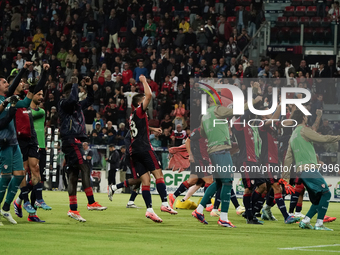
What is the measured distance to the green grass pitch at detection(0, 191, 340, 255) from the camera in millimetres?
7668

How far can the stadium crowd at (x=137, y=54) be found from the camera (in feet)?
78.4

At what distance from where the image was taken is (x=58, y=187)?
23703mm

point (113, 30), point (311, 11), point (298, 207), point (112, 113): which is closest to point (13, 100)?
point (298, 207)

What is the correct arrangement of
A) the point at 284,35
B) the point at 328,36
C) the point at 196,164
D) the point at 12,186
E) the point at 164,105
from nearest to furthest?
the point at 12,186, the point at 196,164, the point at 164,105, the point at 328,36, the point at 284,35

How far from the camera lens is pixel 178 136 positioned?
22.2 meters

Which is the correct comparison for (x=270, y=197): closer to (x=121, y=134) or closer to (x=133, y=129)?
(x=133, y=129)

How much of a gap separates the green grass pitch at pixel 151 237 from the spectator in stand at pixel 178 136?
921 cm

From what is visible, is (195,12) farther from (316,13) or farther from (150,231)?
(150,231)

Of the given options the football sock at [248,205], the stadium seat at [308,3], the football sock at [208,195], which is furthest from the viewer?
the stadium seat at [308,3]

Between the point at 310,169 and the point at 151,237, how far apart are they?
347 centimetres

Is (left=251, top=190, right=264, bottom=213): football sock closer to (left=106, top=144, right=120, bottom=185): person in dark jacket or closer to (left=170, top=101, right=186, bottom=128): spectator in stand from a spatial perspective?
(left=106, top=144, right=120, bottom=185): person in dark jacket

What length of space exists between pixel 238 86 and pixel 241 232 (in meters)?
13.6

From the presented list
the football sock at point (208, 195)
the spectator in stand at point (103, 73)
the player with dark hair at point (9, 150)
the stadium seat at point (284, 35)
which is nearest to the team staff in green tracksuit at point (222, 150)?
the football sock at point (208, 195)

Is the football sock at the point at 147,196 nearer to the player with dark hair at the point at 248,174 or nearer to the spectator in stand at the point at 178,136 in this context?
the player with dark hair at the point at 248,174
